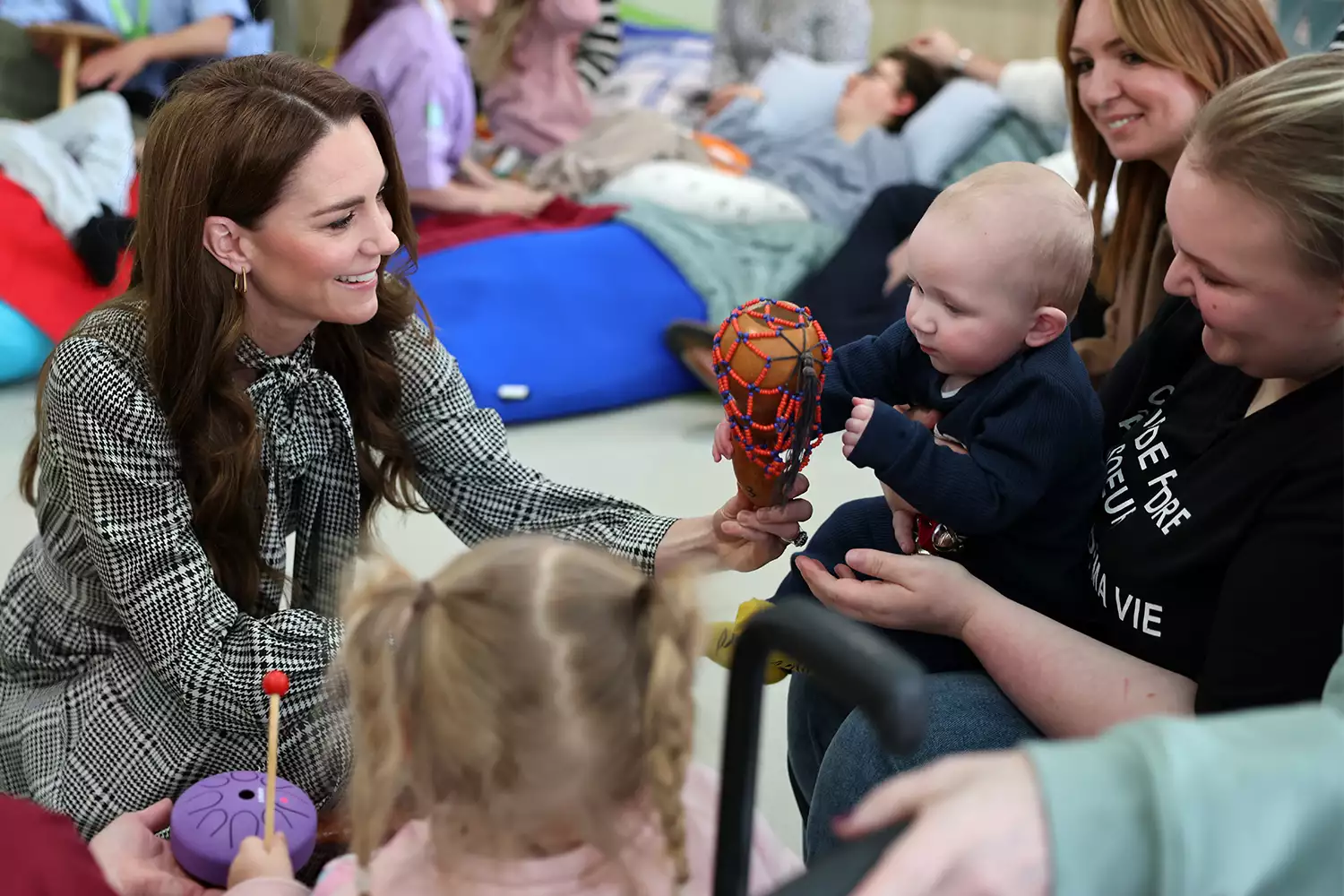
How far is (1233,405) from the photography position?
101cm

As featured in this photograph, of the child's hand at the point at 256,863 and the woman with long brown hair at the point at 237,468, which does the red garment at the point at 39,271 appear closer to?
the woman with long brown hair at the point at 237,468

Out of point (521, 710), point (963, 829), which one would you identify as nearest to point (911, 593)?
point (521, 710)

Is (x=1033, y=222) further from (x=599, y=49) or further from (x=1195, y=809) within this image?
(x=599, y=49)

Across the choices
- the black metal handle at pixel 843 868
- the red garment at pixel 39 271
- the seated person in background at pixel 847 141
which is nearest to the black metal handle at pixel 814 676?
the black metal handle at pixel 843 868

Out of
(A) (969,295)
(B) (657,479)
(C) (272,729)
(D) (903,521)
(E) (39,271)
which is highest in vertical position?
(A) (969,295)

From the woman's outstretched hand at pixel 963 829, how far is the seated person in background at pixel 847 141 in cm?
297

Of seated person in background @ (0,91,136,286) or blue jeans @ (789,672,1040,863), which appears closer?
blue jeans @ (789,672,1040,863)

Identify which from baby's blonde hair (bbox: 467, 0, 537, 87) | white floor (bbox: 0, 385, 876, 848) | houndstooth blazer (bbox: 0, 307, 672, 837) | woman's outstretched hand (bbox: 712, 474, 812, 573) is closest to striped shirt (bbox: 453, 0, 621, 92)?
baby's blonde hair (bbox: 467, 0, 537, 87)

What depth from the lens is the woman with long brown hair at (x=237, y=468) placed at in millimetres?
1204

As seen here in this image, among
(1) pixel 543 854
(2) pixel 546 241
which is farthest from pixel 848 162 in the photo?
(1) pixel 543 854

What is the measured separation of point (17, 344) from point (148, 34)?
1214 mm

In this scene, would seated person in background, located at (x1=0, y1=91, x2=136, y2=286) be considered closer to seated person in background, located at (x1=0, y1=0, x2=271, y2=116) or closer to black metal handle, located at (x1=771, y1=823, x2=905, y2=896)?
seated person in background, located at (x1=0, y1=0, x2=271, y2=116)

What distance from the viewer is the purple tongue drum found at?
1.20 meters

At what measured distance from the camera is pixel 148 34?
3535 millimetres
